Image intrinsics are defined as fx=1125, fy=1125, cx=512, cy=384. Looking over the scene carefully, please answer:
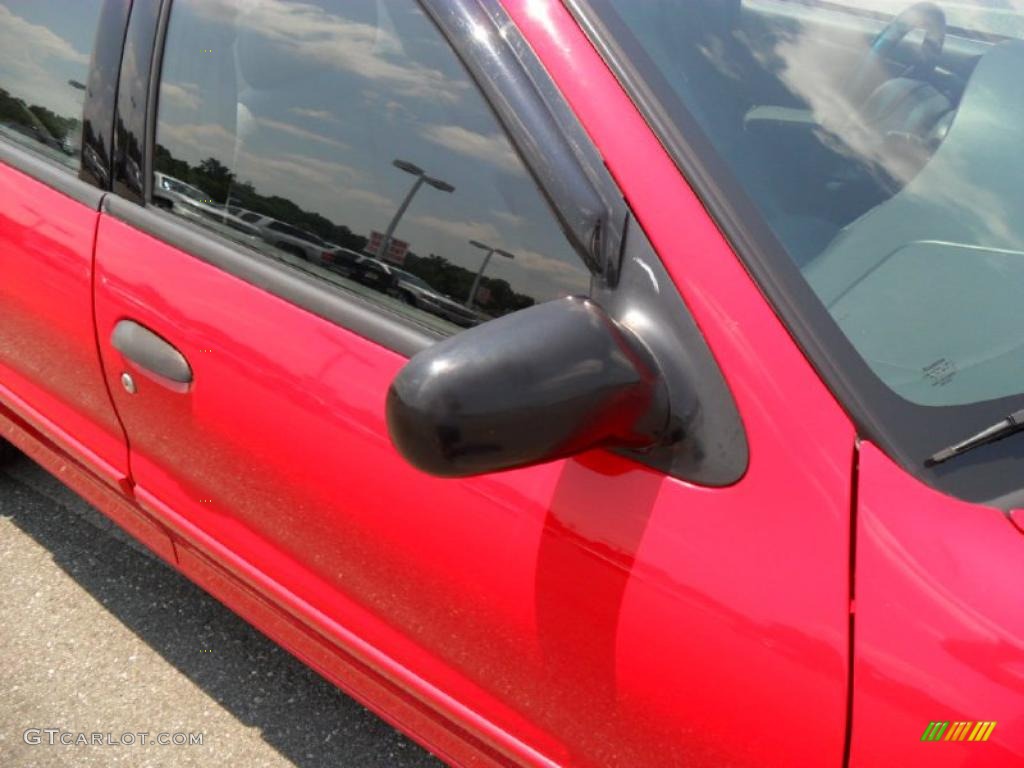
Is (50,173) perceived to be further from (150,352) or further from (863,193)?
(863,193)

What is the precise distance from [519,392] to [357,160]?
62 cm

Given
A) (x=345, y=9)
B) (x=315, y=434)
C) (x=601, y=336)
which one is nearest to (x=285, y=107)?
(x=345, y=9)

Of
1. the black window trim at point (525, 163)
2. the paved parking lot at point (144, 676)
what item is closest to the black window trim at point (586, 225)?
the black window trim at point (525, 163)

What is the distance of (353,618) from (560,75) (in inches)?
35.9

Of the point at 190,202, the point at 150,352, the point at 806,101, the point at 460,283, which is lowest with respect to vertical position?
the point at 150,352

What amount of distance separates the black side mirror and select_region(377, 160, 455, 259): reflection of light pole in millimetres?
366

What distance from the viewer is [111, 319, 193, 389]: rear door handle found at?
6.13 feet

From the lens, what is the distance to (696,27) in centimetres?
157

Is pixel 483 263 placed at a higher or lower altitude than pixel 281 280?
higher

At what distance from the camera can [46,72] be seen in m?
2.19

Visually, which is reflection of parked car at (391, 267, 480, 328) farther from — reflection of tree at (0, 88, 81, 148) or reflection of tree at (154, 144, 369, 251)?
reflection of tree at (0, 88, 81, 148)

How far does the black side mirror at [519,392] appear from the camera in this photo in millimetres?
1189
